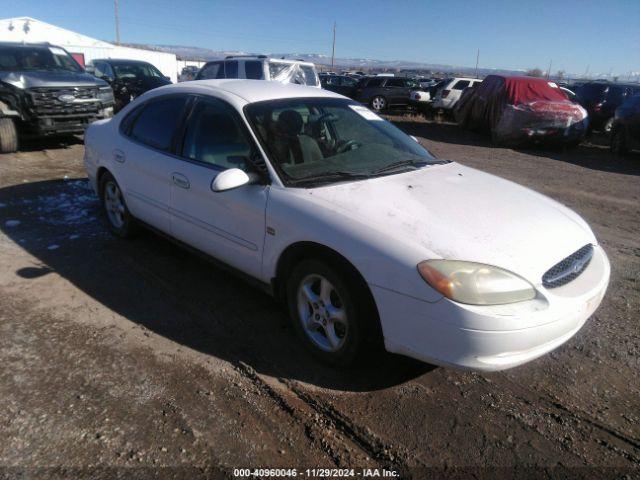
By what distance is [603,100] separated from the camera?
15117mm

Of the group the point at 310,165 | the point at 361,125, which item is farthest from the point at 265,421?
the point at 361,125

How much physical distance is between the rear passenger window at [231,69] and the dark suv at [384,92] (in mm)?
9482

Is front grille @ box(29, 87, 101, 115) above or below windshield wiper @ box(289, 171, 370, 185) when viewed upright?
below

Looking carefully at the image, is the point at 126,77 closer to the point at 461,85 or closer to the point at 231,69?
the point at 231,69

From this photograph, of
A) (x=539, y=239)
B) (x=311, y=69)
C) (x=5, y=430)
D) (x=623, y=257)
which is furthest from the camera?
(x=311, y=69)

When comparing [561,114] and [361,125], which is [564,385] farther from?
[561,114]

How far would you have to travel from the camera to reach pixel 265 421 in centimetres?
250

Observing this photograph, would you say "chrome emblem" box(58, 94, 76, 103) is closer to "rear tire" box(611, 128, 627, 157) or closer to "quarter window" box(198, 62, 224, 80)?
"quarter window" box(198, 62, 224, 80)

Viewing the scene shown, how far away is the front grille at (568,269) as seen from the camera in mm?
2506

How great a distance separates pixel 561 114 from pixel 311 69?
20.4ft

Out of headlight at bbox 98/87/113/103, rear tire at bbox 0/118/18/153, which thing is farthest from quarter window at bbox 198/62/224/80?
rear tire at bbox 0/118/18/153

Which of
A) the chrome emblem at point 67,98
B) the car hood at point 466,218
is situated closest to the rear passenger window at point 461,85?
the chrome emblem at point 67,98

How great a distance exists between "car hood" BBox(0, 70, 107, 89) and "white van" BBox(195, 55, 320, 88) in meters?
3.68

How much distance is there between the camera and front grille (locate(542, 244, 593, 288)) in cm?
251
